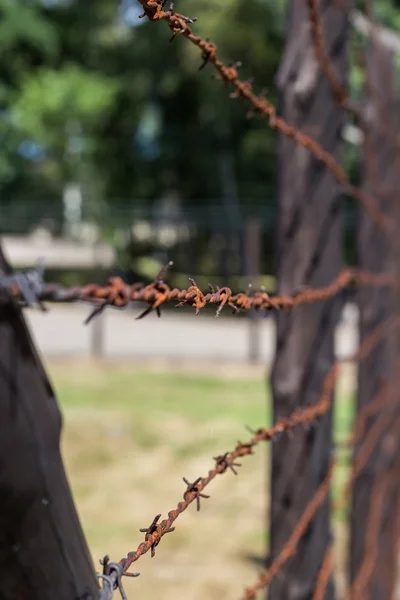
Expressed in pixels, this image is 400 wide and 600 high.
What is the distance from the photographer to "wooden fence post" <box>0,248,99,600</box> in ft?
2.20

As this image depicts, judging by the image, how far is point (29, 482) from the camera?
2.28ft

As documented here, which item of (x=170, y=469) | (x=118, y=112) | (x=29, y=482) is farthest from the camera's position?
(x=118, y=112)

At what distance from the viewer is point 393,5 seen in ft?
56.1

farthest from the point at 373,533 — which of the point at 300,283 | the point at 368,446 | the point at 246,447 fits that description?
the point at 246,447

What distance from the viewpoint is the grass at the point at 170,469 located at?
3.93 metres

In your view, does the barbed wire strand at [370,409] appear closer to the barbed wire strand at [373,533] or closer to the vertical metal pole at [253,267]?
the barbed wire strand at [373,533]

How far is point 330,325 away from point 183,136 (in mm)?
19846

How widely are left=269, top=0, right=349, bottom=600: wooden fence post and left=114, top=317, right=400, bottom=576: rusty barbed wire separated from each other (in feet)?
0.11

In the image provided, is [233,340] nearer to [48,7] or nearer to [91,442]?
[91,442]

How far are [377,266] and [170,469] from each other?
311cm

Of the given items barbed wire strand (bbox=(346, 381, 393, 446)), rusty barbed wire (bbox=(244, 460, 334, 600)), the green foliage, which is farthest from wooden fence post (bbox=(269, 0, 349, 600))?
the green foliage

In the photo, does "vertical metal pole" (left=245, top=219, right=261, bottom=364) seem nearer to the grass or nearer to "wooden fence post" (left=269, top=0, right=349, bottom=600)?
the grass

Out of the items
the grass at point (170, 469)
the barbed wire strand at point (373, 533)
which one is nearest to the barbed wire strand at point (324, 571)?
the barbed wire strand at point (373, 533)

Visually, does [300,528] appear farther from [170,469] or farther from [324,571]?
[170,469]
